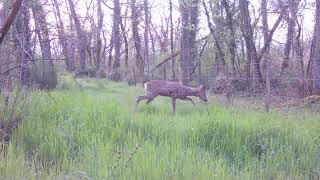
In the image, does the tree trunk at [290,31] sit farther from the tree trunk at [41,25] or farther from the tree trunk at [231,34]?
the tree trunk at [41,25]

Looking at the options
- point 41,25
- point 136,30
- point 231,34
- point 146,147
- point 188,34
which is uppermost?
point 136,30

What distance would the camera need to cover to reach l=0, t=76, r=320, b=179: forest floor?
15.4 feet

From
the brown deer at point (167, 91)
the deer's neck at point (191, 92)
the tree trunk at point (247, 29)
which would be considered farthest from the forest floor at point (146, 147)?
the tree trunk at point (247, 29)

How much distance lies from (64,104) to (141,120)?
5.77 feet


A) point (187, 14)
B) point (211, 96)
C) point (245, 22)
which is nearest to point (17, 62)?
point (211, 96)

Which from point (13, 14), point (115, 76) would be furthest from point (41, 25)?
point (115, 76)

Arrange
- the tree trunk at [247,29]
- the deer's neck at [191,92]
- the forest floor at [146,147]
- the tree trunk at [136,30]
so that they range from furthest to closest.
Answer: the tree trunk at [136,30] → the tree trunk at [247,29] → the deer's neck at [191,92] → the forest floor at [146,147]

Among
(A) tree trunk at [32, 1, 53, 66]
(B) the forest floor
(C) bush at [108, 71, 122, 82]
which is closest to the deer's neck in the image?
(B) the forest floor

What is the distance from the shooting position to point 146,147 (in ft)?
18.5

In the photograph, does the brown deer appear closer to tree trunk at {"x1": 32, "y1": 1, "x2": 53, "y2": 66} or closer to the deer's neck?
the deer's neck

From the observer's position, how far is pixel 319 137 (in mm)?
7070

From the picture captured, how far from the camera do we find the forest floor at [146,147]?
4.70 metres

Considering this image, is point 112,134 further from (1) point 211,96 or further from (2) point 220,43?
(2) point 220,43

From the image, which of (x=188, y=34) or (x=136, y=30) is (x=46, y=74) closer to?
(x=188, y=34)
